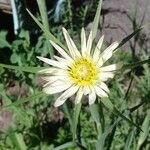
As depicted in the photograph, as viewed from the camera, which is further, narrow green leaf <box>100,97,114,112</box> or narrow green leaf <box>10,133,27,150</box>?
narrow green leaf <box>10,133,27,150</box>

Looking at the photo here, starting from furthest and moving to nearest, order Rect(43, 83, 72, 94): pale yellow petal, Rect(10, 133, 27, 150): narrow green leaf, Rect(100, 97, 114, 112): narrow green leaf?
1. Rect(10, 133, 27, 150): narrow green leaf
2. Rect(43, 83, 72, 94): pale yellow petal
3. Rect(100, 97, 114, 112): narrow green leaf

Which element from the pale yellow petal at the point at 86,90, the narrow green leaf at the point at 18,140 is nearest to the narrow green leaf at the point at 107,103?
the pale yellow petal at the point at 86,90

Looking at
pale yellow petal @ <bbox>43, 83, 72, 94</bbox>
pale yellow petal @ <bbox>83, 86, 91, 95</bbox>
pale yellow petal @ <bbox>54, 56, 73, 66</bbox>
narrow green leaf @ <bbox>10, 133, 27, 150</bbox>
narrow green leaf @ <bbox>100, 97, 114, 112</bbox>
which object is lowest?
narrow green leaf @ <bbox>10, 133, 27, 150</bbox>

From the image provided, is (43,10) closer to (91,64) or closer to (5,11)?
(91,64)

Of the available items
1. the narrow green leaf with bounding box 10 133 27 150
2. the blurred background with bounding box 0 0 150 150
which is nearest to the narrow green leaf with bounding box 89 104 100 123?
the blurred background with bounding box 0 0 150 150

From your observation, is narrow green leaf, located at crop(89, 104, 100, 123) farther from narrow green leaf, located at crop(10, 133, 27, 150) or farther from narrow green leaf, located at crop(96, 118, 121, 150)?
narrow green leaf, located at crop(10, 133, 27, 150)

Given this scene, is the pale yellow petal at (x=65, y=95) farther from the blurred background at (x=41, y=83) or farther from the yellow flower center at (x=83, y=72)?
the blurred background at (x=41, y=83)

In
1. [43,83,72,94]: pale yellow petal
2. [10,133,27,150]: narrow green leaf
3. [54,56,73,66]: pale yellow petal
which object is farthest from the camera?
[10,133,27,150]: narrow green leaf

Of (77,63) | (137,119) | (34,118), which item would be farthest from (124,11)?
(77,63)

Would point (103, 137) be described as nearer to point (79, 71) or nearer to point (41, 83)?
point (79, 71)

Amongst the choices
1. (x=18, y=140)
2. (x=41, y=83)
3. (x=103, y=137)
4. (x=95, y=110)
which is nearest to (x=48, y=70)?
(x=95, y=110)
